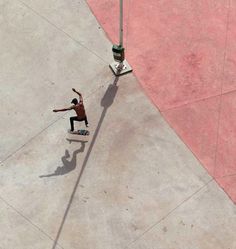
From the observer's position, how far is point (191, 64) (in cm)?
1349

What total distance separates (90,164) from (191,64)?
13.6 ft

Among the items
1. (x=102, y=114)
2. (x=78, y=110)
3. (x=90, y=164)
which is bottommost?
(x=90, y=164)

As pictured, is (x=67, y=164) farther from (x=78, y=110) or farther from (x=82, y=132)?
(x=78, y=110)

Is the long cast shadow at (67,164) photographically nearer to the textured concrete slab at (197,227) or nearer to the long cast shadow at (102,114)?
the long cast shadow at (102,114)

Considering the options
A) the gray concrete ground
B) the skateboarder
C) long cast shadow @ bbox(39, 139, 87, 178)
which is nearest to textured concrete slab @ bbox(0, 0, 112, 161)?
the gray concrete ground

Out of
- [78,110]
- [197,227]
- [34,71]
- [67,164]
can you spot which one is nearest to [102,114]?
[78,110]

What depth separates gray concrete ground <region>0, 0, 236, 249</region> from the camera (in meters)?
11.3

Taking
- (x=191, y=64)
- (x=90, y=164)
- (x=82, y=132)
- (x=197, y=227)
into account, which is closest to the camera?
(x=197, y=227)

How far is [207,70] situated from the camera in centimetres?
1338

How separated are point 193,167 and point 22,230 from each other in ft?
14.8

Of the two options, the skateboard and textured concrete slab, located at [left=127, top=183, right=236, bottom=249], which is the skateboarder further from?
textured concrete slab, located at [left=127, top=183, right=236, bottom=249]

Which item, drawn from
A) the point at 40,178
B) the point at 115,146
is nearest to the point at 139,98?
the point at 115,146

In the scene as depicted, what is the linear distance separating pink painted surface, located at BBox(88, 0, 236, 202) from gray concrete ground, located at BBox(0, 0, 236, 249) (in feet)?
1.20

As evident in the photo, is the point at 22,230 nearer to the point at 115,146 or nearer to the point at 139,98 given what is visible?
the point at 115,146
